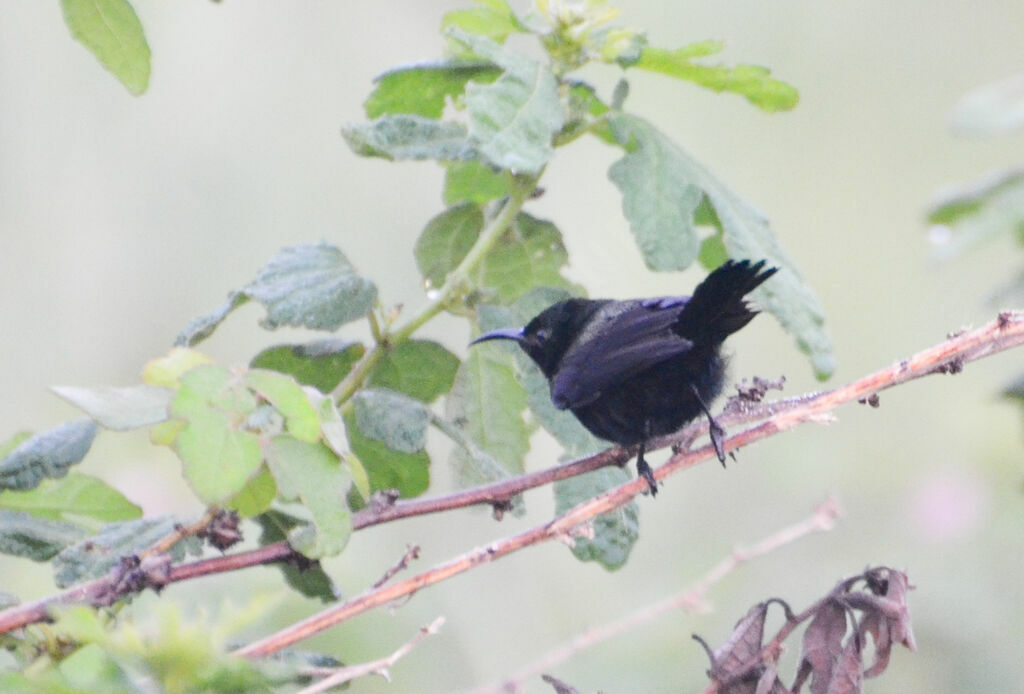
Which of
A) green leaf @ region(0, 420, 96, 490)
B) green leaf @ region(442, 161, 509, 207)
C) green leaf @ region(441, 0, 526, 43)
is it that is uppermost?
green leaf @ region(441, 0, 526, 43)

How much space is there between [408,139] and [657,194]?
1.40 feet

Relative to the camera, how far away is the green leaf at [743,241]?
187 cm

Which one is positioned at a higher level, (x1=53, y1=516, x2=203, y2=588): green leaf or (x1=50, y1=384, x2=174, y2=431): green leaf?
(x1=50, y1=384, x2=174, y2=431): green leaf

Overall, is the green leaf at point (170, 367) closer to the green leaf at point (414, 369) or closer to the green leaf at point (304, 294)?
the green leaf at point (304, 294)

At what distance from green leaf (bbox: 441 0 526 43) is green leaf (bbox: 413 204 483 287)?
0.33 m

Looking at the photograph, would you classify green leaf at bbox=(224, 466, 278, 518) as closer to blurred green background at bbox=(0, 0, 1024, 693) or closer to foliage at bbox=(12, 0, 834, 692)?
foliage at bbox=(12, 0, 834, 692)

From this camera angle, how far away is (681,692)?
331 cm

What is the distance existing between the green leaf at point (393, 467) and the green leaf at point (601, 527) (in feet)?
0.78

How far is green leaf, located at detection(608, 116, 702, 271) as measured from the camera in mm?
1804

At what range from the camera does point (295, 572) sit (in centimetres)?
166

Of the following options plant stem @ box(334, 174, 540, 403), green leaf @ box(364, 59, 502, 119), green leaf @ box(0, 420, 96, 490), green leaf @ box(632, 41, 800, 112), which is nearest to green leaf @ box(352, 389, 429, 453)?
plant stem @ box(334, 174, 540, 403)

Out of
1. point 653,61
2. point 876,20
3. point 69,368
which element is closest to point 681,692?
point 653,61

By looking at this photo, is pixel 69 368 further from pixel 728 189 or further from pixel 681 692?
pixel 728 189

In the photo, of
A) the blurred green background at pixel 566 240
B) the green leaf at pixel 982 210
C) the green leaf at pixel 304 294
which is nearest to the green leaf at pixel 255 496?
the green leaf at pixel 304 294
